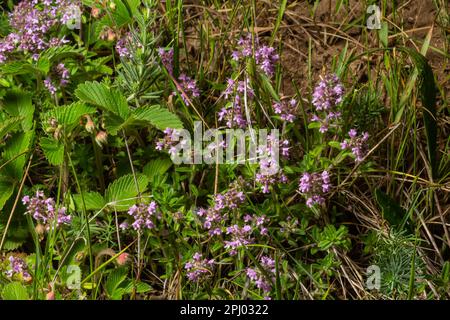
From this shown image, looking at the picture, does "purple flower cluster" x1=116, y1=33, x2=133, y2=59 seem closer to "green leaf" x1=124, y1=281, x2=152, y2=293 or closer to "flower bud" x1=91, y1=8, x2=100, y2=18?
"flower bud" x1=91, y1=8, x2=100, y2=18

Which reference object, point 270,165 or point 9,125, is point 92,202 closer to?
point 9,125

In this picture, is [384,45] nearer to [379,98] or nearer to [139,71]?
[379,98]

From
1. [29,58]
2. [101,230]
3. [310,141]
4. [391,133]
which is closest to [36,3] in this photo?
[29,58]

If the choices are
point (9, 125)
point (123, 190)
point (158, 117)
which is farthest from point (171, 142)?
point (9, 125)

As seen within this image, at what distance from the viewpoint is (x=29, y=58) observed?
3.03m

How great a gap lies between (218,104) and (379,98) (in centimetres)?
62

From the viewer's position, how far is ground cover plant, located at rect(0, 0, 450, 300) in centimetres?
266

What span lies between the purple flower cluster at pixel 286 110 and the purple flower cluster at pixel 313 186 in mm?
217

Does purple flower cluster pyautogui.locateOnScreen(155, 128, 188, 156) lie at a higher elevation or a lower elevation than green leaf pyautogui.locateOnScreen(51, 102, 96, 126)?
lower

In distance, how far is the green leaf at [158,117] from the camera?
2732mm

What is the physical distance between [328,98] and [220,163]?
45 centimetres

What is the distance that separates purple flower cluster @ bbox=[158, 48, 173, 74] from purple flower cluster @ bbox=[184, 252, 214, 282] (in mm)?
747

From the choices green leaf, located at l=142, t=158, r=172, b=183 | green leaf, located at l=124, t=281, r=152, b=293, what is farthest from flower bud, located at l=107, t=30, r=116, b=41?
green leaf, located at l=124, t=281, r=152, b=293

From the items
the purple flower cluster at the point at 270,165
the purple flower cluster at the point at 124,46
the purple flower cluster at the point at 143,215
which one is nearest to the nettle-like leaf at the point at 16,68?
the purple flower cluster at the point at 124,46
